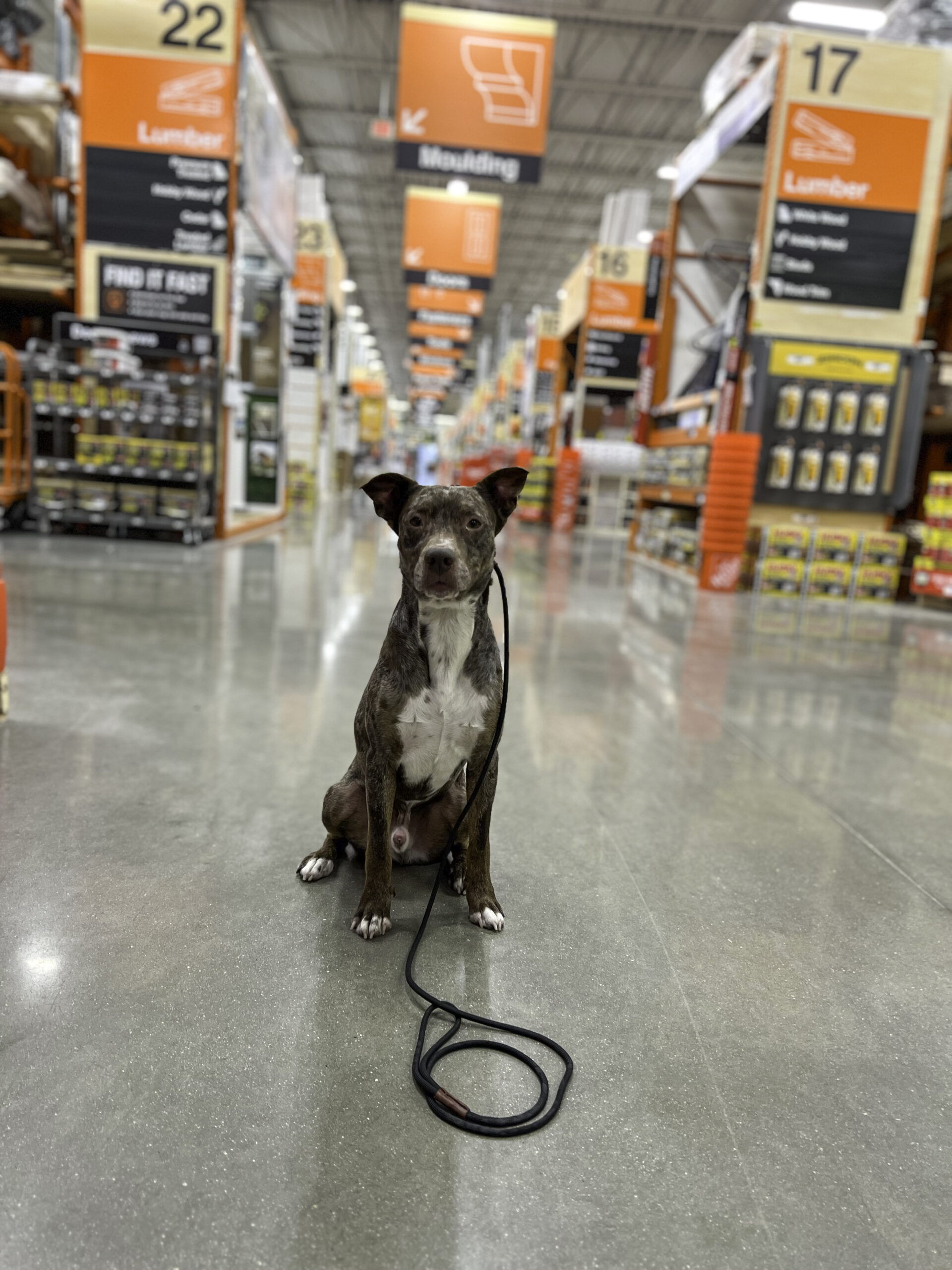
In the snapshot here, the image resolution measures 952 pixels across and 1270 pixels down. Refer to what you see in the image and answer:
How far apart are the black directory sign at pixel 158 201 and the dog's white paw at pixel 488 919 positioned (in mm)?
8374

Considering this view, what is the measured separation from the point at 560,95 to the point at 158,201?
12953mm

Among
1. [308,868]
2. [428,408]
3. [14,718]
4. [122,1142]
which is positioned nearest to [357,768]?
[308,868]

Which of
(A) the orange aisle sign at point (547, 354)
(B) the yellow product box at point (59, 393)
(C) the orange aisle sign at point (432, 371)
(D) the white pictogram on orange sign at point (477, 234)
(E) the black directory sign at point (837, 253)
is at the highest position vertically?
(D) the white pictogram on orange sign at point (477, 234)

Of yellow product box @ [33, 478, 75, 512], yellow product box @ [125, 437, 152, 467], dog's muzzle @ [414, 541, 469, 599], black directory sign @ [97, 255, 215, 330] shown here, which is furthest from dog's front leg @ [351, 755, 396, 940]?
black directory sign @ [97, 255, 215, 330]

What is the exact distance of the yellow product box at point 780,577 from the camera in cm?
822

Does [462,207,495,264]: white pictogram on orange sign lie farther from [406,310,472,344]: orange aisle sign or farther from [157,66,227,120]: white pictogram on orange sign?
[157,66,227,120]: white pictogram on orange sign

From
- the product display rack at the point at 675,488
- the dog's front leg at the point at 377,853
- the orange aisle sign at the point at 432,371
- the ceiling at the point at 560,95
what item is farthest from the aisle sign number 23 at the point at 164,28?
the orange aisle sign at the point at 432,371

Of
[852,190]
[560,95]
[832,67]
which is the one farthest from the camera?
[560,95]

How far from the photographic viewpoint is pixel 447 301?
17.5 meters

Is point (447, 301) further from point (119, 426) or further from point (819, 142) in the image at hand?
point (119, 426)

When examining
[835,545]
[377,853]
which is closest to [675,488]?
[835,545]

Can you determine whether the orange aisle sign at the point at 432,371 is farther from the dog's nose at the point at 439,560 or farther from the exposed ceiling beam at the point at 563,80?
the dog's nose at the point at 439,560

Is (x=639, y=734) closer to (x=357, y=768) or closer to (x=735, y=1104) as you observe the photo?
(x=357, y=768)

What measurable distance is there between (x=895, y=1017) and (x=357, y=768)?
1.19 m
